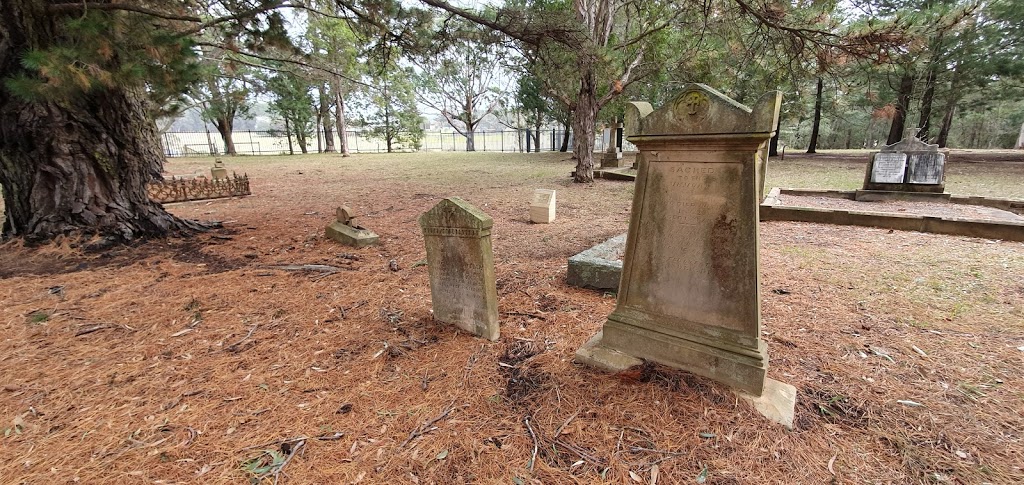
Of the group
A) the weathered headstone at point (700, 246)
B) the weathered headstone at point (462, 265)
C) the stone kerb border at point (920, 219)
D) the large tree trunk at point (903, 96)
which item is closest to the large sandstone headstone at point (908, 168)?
the stone kerb border at point (920, 219)

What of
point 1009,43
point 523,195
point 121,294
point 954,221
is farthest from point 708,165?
point 1009,43

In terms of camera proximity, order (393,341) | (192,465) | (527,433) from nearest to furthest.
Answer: (192,465) < (527,433) < (393,341)

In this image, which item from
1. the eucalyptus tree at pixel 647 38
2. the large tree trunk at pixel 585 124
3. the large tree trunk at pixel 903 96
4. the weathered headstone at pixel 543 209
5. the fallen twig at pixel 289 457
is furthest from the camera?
the large tree trunk at pixel 903 96

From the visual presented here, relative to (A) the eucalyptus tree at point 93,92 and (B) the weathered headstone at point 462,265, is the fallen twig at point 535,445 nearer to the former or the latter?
(B) the weathered headstone at point 462,265

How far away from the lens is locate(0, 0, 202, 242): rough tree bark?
15.0 ft

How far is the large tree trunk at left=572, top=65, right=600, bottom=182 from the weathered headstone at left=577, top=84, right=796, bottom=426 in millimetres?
10028

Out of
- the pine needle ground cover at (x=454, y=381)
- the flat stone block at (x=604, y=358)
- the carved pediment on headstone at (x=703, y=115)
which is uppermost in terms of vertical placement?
the carved pediment on headstone at (x=703, y=115)

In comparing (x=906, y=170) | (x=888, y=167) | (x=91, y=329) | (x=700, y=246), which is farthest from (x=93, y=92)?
(x=906, y=170)

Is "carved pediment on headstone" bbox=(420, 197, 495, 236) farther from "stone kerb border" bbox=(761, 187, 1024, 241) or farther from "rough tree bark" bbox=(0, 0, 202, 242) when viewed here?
"stone kerb border" bbox=(761, 187, 1024, 241)

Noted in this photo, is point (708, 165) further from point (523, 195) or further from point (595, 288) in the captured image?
point (523, 195)

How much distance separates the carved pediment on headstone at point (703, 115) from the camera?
6.28 ft

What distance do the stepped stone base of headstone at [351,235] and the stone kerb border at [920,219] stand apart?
6.79m

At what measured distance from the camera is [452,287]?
124 inches

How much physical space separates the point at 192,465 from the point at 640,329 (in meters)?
2.41
